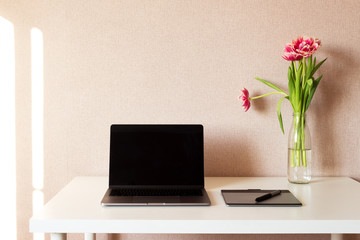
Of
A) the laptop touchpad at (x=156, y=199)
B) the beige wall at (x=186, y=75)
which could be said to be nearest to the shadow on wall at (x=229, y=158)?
the beige wall at (x=186, y=75)

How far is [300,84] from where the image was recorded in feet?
4.85

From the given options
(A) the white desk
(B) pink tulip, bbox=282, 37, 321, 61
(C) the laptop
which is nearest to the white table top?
(A) the white desk

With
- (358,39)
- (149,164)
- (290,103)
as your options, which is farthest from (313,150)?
(149,164)

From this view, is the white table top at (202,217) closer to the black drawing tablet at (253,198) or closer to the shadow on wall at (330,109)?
the black drawing tablet at (253,198)

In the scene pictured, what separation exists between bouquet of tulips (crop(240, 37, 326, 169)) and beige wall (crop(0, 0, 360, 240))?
0.33 feet

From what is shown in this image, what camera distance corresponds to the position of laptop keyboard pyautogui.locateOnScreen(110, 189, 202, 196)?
130 centimetres

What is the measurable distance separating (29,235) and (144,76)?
847 mm

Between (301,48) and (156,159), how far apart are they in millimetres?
672

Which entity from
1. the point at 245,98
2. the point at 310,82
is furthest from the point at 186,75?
the point at 310,82

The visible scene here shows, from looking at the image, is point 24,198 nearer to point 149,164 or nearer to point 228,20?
point 149,164

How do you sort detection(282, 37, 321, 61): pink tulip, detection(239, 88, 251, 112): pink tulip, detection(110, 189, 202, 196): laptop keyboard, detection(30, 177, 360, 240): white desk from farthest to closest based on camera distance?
detection(239, 88, 251, 112): pink tulip, detection(282, 37, 321, 61): pink tulip, detection(110, 189, 202, 196): laptop keyboard, detection(30, 177, 360, 240): white desk

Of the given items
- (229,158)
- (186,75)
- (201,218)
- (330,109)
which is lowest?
(201,218)

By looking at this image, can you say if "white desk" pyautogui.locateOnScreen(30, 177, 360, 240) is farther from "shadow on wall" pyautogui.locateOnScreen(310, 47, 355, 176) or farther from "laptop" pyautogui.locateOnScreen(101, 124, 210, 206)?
"shadow on wall" pyautogui.locateOnScreen(310, 47, 355, 176)

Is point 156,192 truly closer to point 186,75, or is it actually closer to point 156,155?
point 156,155
